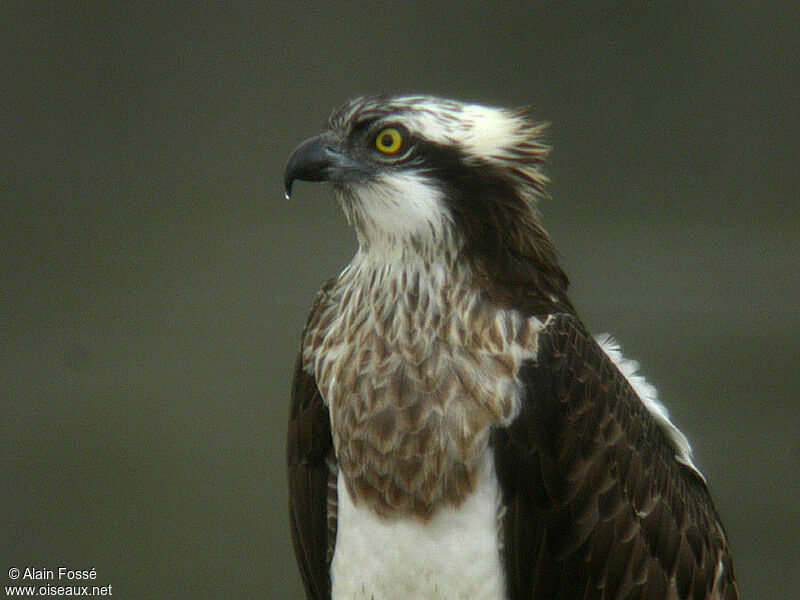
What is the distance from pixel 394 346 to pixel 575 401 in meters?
0.27

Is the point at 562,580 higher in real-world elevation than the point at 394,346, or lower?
lower

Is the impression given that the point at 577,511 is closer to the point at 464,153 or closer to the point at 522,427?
the point at 522,427

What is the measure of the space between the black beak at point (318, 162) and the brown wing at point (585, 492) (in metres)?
0.38

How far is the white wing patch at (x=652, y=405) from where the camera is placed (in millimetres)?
1663

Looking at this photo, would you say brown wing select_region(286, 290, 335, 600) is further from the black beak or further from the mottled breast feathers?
the black beak

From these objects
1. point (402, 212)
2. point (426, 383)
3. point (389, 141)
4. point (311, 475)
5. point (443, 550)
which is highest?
point (389, 141)

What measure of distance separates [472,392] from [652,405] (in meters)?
0.41

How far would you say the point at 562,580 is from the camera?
149 cm

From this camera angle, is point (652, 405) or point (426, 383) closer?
point (426, 383)

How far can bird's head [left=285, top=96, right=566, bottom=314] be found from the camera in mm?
1435

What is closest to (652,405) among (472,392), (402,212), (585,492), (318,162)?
(585,492)

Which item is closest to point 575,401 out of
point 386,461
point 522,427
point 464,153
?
point 522,427

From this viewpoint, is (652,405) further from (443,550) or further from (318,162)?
(318,162)

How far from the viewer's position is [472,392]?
1.44 metres
